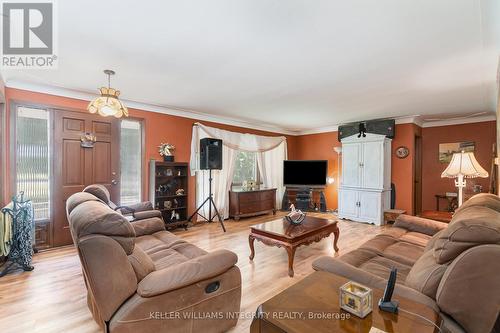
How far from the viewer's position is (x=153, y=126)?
4602mm

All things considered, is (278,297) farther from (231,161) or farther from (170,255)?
(231,161)

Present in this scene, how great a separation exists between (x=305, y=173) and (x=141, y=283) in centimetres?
543

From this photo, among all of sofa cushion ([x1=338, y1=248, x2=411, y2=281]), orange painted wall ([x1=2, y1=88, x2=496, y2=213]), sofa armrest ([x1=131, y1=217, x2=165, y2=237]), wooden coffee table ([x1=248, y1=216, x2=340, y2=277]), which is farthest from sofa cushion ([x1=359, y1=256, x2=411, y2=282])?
orange painted wall ([x1=2, y1=88, x2=496, y2=213])

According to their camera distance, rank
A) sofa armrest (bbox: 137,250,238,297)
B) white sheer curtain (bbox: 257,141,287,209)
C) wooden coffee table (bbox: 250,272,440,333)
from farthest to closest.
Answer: white sheer curtain (bbox: 257,141,287,209), sofa armrest (bbox: 137,250,238,297), wooden coffee table (bbox: 250,272,440,333)

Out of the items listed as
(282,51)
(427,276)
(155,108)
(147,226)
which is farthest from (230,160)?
(427,276)

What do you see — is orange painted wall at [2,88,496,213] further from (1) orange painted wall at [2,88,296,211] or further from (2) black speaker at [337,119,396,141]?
(2) black speaker at [337,119,396,141]

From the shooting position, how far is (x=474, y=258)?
45.3 inches

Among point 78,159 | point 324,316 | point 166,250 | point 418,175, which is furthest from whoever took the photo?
point 418,175

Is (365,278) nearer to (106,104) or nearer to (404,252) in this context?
(404,252)

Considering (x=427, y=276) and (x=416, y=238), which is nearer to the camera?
(x=427, y=276)

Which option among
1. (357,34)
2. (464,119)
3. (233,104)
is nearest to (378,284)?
(357,34)

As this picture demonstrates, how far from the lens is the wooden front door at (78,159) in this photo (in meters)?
3.63

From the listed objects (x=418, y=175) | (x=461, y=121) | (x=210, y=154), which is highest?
(x=461, y=121)

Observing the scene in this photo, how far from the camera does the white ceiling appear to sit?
5.93 ft
